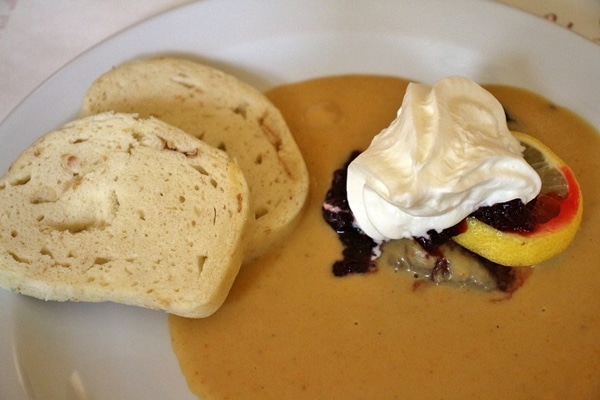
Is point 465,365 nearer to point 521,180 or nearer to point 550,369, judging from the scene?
point 550,369

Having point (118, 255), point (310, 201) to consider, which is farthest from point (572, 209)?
point (118, 255)

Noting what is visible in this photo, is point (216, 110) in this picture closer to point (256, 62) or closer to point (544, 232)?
point (256, 62)

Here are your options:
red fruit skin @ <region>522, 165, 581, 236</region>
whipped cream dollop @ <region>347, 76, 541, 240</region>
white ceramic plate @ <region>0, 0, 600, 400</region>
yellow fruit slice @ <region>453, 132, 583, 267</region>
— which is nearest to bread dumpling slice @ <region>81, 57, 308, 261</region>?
white ceramic plate @ <region>0, 0, 600, 400</region>

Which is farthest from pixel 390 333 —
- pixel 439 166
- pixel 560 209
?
pixel 560 209

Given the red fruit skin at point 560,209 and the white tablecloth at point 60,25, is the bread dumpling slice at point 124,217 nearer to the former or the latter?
the white tablecloth at point 60,25

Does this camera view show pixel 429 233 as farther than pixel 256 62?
No

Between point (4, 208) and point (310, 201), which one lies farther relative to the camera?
point (310, 201)
